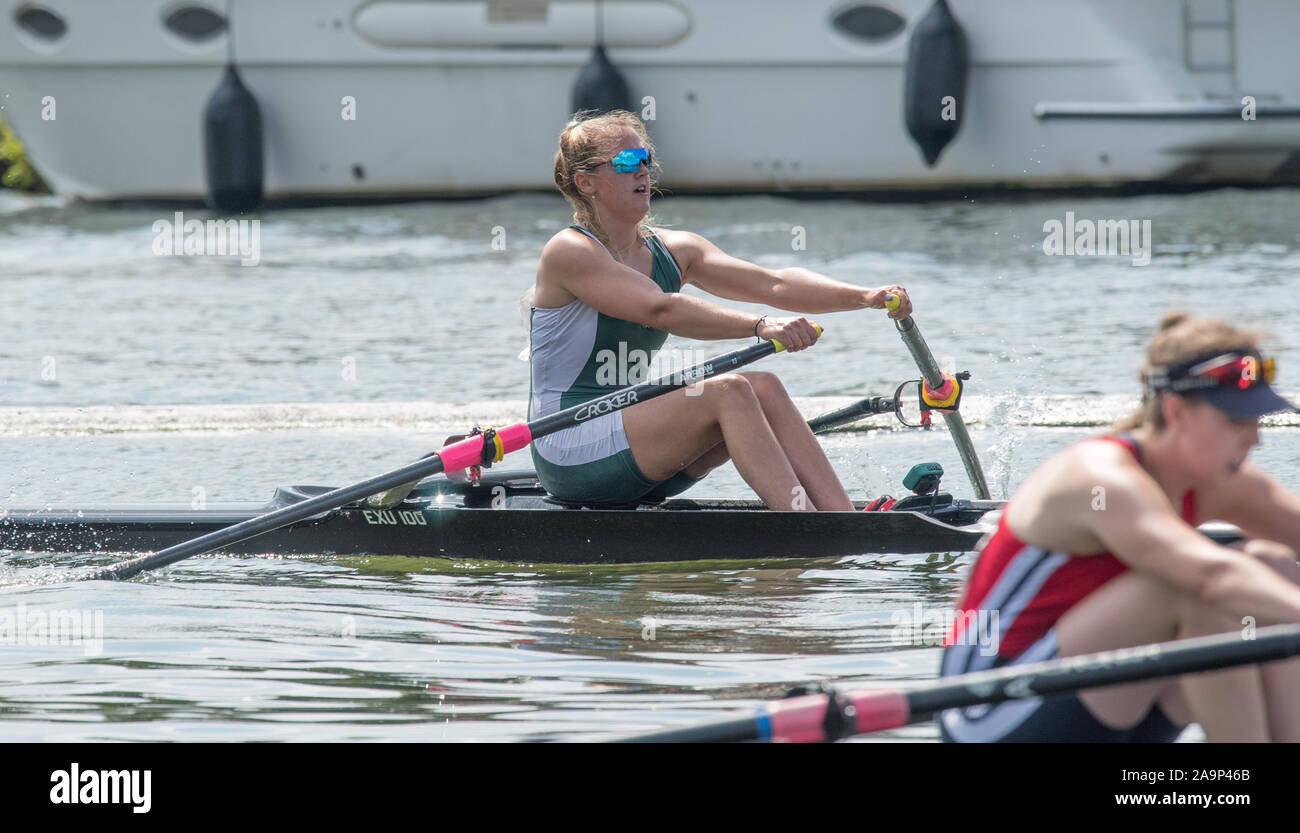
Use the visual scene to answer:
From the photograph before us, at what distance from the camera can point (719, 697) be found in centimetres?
391

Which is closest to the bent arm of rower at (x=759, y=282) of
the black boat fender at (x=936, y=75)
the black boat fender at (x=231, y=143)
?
the black boat fender at (x=936, y=75)

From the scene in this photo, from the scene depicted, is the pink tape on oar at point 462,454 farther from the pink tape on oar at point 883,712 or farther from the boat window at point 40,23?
the boat window at point 40,23

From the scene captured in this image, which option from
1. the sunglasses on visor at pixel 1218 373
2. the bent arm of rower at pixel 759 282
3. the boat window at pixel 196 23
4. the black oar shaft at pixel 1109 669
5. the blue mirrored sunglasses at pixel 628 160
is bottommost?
the black oar shaft at pixel 1109 669

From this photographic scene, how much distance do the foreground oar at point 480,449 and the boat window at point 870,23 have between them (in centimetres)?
1290

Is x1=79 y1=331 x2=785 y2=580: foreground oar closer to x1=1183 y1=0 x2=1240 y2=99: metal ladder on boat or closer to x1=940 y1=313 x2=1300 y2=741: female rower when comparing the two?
x1=940 y1=313 x2=1300 y2=741: female rower

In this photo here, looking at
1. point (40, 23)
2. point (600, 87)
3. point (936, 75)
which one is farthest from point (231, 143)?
point (936, 75)

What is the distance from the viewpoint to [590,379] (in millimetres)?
5246

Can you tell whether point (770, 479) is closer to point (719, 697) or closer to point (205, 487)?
point (719, 697)

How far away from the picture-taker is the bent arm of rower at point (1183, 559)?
106 inches

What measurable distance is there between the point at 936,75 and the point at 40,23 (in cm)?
1004

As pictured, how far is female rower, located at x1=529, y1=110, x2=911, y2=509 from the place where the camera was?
5.05 meters

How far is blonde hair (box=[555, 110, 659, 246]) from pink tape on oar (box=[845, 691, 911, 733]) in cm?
267

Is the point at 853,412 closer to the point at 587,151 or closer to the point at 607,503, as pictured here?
the point at 607,503
